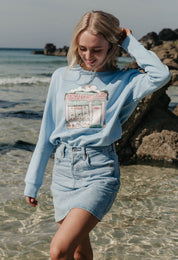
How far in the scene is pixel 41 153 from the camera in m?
2.76

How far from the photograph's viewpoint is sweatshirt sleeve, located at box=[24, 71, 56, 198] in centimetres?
273

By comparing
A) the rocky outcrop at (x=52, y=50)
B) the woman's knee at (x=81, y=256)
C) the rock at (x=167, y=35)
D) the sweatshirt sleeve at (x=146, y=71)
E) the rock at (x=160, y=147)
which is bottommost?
the rocky outcrop at (x=52, y=50)

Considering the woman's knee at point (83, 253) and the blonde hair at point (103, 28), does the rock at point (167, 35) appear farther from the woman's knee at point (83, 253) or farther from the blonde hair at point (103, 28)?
the woman's knee at point (83, 253)

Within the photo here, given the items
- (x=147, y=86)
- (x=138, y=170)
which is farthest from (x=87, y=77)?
(x=138, y=170)

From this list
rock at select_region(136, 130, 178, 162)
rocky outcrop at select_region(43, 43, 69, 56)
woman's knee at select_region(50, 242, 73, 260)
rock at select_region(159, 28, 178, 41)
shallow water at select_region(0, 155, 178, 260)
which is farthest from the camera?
rocky outcrop at select_region(43, 43, 69, 56)

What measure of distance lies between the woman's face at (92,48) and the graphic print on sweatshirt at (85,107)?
7.5 inches

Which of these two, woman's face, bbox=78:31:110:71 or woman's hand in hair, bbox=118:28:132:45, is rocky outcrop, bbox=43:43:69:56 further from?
woman's face, bbox=78:31:110:71

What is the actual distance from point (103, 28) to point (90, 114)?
2.08 feet

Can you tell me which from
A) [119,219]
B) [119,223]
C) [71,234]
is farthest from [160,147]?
[71,234]

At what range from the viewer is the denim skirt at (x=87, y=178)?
242 cm

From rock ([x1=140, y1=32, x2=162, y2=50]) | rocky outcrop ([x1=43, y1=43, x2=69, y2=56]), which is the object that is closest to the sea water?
rock ([x1=140, y1=32, x2=162, y2=50])

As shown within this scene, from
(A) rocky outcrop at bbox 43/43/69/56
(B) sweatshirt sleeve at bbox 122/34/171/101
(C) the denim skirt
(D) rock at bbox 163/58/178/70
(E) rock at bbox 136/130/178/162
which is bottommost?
(A) rocky outcrop at bbox 43/43/69/56

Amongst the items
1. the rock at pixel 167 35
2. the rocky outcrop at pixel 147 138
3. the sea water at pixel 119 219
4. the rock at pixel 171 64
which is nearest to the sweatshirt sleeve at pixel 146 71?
the sea water at pixel 119 219

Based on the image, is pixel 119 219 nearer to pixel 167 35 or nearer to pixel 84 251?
pixel 84 251
